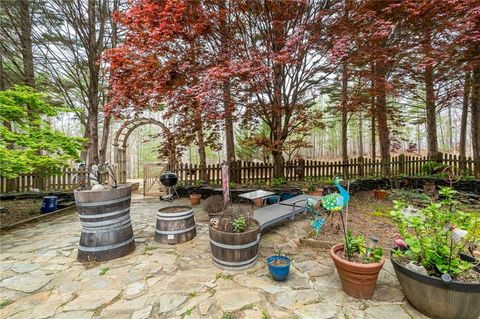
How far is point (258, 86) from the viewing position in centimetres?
493

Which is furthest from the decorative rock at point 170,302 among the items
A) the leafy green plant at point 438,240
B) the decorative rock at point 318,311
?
the leafy green plant at point 438,240

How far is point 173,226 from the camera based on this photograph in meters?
3.49

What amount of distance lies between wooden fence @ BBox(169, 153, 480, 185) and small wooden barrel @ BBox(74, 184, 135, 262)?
400 cm

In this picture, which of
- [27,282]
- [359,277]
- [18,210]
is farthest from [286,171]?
[18,210]

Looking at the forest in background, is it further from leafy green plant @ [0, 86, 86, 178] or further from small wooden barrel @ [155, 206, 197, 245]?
small wooden barrel @ [155, 206, 197, 245]

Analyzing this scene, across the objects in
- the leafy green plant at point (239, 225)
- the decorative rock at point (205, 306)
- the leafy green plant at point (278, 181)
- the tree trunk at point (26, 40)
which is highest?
the tree trunk at point (26, 40)

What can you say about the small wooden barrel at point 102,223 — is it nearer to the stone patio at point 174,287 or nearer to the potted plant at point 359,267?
the stone patio at point 174,287

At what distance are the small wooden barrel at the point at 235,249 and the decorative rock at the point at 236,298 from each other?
408 millimetres

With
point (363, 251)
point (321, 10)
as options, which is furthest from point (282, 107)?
point (363, 251)

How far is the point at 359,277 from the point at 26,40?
38.2 ft

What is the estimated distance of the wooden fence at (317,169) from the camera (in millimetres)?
6852

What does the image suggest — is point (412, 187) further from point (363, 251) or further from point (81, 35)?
point (81, 35)

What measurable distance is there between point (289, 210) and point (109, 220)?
2.98 metres

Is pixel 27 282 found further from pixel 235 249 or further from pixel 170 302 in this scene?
pixel 235 249
